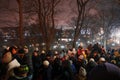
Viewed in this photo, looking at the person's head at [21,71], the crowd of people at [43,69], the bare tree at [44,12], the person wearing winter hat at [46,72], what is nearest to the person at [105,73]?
the crowd of people at [43,69]

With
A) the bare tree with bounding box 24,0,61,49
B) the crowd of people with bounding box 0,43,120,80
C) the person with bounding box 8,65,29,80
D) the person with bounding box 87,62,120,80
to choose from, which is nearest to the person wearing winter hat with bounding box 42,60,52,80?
the crowd of people with bounding box 0,43,120,80

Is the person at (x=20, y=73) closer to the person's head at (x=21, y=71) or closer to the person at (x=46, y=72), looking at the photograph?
the person's head at (x=21, y=71)

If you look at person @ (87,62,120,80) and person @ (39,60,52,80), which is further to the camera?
person @ (39,60,52,80)

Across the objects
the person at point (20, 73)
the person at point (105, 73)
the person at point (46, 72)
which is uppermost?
the person at point (105, 73)

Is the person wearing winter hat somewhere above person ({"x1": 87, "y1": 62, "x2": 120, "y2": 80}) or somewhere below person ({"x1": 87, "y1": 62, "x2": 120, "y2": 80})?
below

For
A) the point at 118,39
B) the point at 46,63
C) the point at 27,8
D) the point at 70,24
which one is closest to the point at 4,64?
the point at 46,63

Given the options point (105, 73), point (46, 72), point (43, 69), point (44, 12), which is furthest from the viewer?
point (44, 12)

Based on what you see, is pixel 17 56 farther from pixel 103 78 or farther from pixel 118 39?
pixel 118 39

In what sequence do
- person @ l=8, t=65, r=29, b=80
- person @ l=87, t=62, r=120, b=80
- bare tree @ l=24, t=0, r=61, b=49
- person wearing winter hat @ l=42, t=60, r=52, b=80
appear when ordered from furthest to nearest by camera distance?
bare tree @ l=24, t=0, r=61, b=49 → person wearing winter hat @ l=42, t=60, r=52, b=80 → person @ l=8, t=65, r=29, b=80 → person @ l=87, t=62, r=120, b=80

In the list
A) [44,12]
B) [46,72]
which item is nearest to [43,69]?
[46,72]

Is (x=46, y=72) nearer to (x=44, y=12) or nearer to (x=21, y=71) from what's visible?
(x=21, y=71)

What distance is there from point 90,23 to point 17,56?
138ft

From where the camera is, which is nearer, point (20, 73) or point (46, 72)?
point (20, 73)

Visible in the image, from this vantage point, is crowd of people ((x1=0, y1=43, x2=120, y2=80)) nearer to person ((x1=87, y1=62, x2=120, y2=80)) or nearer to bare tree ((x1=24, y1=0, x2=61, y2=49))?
person ((x1=87, y1=62, x2=120, y2=80))
